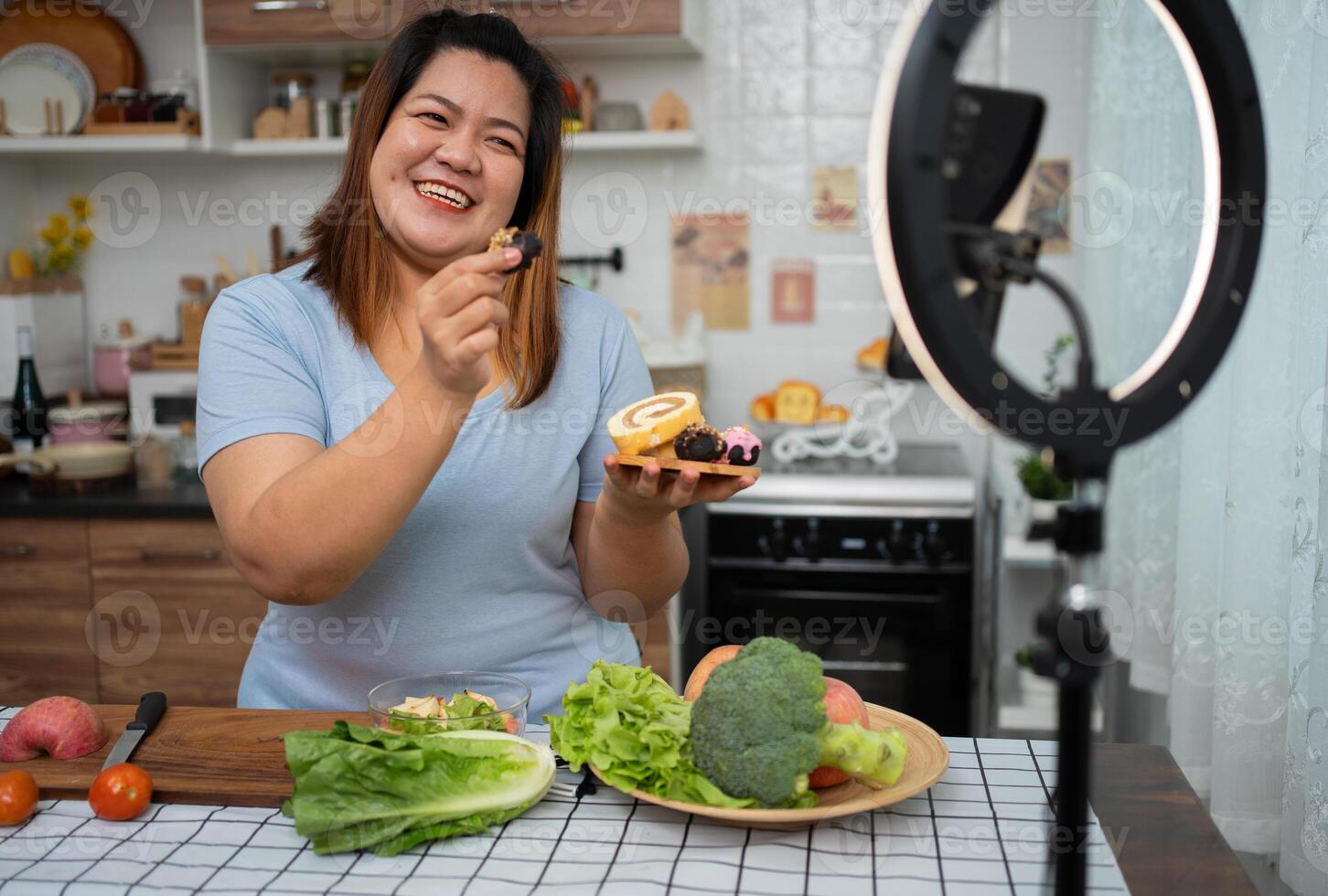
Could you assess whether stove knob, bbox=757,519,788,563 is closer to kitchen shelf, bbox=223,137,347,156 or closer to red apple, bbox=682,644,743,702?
kitchen shelf, bbox=223,137,347,156

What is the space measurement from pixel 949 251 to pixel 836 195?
8.12 ft

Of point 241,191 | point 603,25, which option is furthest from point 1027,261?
point 241,191

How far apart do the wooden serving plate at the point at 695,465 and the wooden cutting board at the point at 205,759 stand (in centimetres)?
38

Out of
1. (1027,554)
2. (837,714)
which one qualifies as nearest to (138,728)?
(837,714)

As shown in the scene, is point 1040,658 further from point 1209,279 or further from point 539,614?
point 539,614

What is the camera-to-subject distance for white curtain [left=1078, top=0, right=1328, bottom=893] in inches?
52.2

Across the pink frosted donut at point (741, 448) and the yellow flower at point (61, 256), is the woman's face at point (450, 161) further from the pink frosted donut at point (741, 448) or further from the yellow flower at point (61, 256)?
the yellow flower at point (61, 256)

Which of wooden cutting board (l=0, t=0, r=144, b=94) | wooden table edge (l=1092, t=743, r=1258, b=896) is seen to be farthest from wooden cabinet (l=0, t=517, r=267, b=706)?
wooden table edge (l=1092, t=743, r=1258, b=896)

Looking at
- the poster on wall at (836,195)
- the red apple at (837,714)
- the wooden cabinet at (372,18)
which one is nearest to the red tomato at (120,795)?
the red apple at (837,714)

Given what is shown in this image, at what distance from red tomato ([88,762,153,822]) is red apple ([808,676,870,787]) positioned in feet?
1.82

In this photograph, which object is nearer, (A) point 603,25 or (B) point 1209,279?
(B) point 1209,279

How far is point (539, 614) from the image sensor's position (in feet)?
4.62

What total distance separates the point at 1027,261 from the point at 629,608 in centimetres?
91

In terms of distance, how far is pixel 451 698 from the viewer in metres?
1.10
